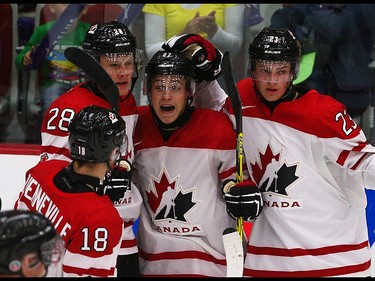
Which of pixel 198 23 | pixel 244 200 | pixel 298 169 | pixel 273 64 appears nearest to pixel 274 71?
pixel 273 64

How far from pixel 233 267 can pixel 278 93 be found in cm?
51

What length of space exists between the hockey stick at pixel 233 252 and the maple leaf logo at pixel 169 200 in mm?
157

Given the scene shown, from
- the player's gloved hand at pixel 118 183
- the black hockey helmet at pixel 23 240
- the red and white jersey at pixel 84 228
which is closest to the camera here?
the black hockey helmet at pixel 23 240

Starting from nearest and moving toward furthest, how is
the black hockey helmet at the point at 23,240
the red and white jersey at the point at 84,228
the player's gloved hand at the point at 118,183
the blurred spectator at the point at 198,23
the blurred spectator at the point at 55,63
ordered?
1. the black hockey helmet at the point at 23,240
2. the red and white jersey at the point at 84,228
3. the player's gloved hand at the point at 118,183
4. the blurred spectator at the point at 198,23
5. the blurred spectator at the point at 55,63

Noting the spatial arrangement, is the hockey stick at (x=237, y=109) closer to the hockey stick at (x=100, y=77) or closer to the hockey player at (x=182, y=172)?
the hockey player at (x=182, y=172)

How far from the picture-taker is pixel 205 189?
105 inches

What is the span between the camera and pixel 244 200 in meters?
2.57

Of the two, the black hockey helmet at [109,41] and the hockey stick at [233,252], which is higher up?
the black hockey helmet at [109,41]

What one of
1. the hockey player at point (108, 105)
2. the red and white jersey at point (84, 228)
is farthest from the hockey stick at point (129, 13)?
the red and white jersey at point (84, 228)

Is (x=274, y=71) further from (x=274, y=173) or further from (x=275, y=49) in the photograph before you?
(x=274, y=173)

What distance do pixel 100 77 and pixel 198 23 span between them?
1.45 m

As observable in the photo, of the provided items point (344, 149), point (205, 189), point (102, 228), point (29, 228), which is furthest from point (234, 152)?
point (29, 228)

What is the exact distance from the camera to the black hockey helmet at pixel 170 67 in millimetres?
2676

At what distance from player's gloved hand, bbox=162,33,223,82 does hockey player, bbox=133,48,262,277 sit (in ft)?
0.22
